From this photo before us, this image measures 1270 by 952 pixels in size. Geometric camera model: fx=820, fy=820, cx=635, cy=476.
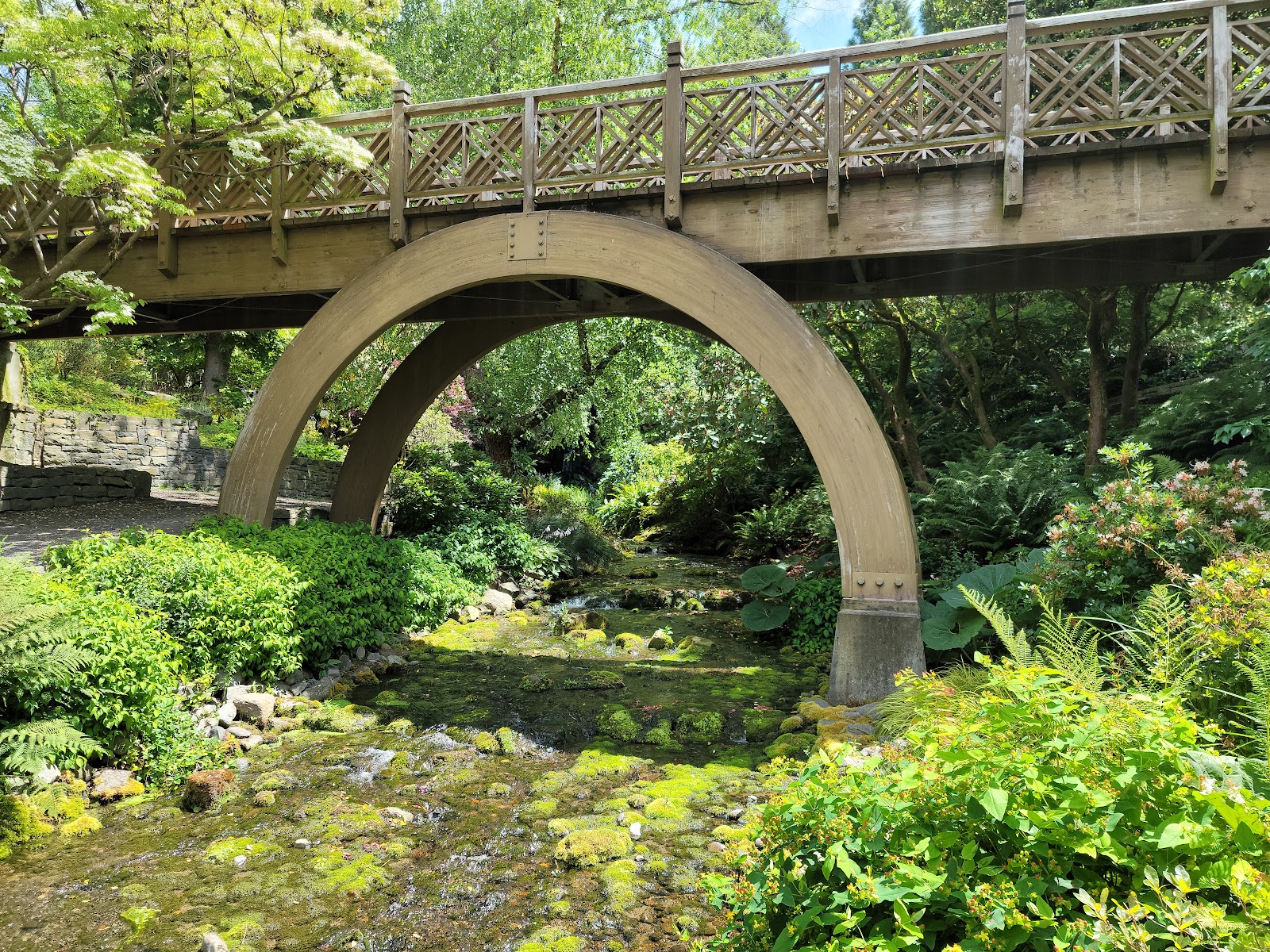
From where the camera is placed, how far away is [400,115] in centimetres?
841

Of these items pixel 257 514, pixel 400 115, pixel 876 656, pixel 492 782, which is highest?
Answer: pixel 400 115

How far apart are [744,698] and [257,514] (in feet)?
17.8

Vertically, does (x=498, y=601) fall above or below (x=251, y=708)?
above

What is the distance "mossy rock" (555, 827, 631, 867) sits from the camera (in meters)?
4.42

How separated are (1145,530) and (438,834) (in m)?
4.91

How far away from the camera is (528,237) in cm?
805

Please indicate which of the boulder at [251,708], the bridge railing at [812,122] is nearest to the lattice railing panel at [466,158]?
the bridge railing at [812,122]

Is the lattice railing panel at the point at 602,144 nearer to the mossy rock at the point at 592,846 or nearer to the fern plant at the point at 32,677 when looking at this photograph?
the fern plant at the point at 32,677

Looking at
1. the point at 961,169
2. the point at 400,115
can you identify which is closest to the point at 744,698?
the point at 961,169

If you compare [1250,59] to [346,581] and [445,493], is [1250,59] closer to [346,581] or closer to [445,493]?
[346,581]

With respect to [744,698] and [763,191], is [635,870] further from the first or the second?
[763,191]

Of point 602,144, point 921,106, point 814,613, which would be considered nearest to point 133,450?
point 602,144

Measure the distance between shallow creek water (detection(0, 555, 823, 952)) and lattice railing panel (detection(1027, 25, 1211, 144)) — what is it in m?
5.37

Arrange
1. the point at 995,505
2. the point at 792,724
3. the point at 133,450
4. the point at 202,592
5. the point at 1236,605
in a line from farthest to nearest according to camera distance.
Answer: the point at 133,450 < the point at 995,505 < the point at 792,724 < the point at 202,592 < the point at 1236,605
